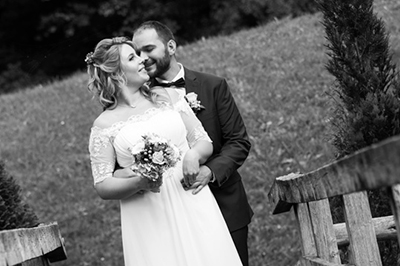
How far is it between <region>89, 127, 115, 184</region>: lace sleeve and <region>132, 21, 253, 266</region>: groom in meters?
0.70

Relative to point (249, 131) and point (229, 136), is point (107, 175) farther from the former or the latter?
point (249, 131)

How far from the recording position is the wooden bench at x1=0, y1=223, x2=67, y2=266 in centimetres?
300

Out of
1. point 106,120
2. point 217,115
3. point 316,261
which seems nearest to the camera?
point 316,261

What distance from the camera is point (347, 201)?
3385 millimetres

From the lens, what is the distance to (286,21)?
49.8 ft

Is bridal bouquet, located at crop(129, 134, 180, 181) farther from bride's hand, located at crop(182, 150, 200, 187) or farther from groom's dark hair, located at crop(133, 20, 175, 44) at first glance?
groom's dark hair, located at crop(133, 20, 175, 44)

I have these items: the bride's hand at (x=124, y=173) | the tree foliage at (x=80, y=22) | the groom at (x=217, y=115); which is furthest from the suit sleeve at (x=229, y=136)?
the tree foliage at (x=80, y=22)

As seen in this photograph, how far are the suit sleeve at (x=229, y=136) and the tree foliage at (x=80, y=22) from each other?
1653 cm

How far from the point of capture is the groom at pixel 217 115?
4770 mm

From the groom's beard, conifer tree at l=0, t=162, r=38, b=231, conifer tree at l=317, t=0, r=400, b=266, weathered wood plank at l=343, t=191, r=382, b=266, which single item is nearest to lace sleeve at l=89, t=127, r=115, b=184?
the groom's beard

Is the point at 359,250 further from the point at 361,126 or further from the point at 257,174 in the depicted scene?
the point at 257,174

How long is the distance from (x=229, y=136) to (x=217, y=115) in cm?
17

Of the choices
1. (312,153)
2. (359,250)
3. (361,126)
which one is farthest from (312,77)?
(359,250)

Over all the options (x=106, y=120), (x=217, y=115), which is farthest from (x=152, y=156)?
(x=217, y=115)
